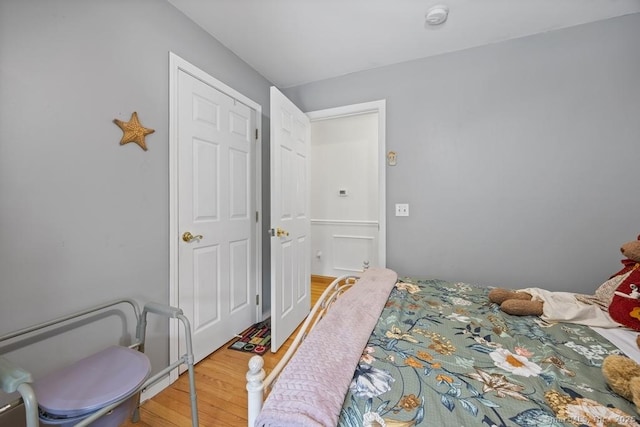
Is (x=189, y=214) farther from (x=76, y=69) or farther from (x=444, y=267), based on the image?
(x=444, y=267)

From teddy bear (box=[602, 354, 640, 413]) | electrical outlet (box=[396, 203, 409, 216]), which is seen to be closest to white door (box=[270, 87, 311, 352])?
electrical outlet (box=[396, 203, 409, 216])

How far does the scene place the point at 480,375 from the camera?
2.60 feet

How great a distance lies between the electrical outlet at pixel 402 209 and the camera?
2242mm

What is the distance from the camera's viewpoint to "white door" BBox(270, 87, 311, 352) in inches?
77.8

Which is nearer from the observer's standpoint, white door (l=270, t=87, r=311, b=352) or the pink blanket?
the pink blanket

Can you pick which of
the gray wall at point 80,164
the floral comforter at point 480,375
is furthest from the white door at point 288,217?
the floral comforter at point 480,375

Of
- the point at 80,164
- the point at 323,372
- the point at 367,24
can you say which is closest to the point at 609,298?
the point at 323,372

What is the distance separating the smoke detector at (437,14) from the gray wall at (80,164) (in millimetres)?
1642

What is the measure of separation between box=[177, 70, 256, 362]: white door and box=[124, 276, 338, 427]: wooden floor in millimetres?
168

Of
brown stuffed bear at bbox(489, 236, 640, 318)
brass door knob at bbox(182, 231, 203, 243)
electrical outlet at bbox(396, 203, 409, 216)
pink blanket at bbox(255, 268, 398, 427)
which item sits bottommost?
pink blanket at bbox(255, 268, 398, 427)

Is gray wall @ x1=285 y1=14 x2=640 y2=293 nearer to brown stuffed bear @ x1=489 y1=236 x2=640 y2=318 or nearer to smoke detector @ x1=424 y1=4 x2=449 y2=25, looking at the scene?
smoke detector @ x1=424 y1=4 x2=449 y2=25

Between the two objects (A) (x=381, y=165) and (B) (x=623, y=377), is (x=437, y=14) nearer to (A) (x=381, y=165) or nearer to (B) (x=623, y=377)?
(A) (x=381, y=165)

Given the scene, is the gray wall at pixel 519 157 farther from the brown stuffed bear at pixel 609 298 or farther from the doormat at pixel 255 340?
the doormat at pixel 255 340

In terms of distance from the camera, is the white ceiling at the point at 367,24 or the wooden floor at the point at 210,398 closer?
the wooden floor at the point at 210,398
